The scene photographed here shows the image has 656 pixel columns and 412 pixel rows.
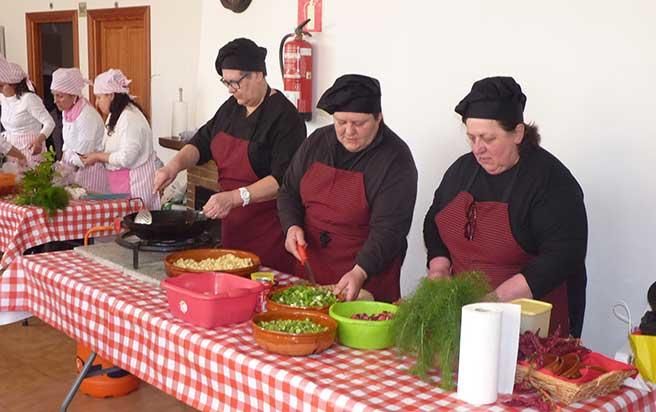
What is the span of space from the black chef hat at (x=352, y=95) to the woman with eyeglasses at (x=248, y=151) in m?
0.61

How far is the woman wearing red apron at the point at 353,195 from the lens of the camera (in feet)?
7.69

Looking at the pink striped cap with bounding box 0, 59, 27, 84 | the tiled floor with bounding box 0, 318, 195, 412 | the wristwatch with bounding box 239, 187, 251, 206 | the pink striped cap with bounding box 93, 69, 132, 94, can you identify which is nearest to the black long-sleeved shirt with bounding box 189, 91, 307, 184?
the wristwatch with bounding box 239, 187, 251, 206

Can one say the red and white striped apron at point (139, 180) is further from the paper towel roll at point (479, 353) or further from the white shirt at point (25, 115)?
the paper towel roll at point (479, 353)

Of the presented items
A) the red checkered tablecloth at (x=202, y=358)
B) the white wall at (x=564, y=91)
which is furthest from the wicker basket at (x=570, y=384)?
the white wall at (x=564, y=91)

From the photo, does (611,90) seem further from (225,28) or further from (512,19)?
(225,28)

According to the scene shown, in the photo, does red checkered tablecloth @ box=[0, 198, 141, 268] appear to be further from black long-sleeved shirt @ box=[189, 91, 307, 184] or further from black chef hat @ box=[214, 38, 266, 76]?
black chef hat @ box=[214, 38, 266, 76]

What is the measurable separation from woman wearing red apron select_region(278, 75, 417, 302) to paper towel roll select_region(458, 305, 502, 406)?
0.66 meters

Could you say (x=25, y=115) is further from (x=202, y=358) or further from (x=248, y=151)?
(x=202, y=358)

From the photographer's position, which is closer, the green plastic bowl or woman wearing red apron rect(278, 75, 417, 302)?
the green plastic bowl

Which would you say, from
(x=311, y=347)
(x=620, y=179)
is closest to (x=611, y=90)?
(x=620, y=179)

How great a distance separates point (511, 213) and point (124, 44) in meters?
5.64

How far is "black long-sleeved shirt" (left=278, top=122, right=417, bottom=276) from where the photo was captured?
2340 millimetres

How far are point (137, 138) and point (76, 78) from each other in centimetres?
87

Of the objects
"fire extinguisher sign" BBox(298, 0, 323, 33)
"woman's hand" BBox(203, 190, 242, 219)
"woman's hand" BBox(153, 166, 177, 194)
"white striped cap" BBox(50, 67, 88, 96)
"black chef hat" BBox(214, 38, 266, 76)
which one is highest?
"fire extinguisher sign" BBox(298, 0, 323, 33)
